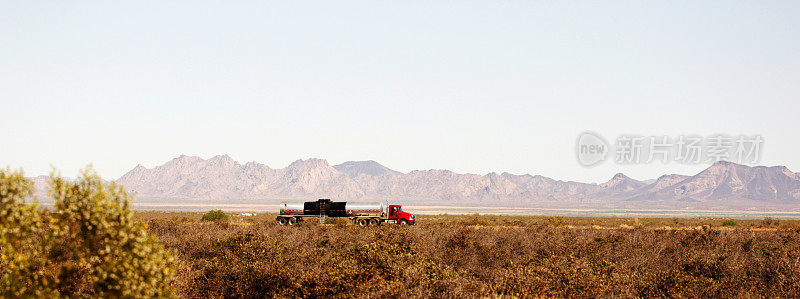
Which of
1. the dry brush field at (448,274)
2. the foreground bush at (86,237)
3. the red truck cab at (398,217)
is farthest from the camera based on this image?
the red truck cab at (398,217)

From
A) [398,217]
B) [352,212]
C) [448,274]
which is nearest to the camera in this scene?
[448,274]

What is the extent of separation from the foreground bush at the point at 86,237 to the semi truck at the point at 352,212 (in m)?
39.6

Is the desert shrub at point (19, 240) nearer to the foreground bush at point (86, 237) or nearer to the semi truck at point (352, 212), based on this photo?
the foreground bush at point (86, 237)

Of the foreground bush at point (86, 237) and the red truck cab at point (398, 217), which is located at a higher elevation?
the foreground bush at point (86, 237)

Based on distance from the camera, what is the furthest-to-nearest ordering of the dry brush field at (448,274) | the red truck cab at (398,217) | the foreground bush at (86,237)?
the red truck cab at (398,217) → the dry brush field at (448,274) → the foreground bush at (86,237)

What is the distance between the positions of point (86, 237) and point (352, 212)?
4103cm

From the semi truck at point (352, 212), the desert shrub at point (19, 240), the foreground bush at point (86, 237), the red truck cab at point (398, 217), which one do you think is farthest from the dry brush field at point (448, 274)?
the semi truck at point (352, 212)

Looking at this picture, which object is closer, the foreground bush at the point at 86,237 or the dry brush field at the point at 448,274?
the foreground bush at the point at 86,237

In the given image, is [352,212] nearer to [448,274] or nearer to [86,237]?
[448,274]

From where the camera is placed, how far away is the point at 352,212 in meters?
49.3

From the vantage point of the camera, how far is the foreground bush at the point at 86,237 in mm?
8312

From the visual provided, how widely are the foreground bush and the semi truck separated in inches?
1557

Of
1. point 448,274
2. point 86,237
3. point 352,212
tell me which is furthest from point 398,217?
point 86,237

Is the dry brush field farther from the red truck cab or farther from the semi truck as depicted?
the semi truck
